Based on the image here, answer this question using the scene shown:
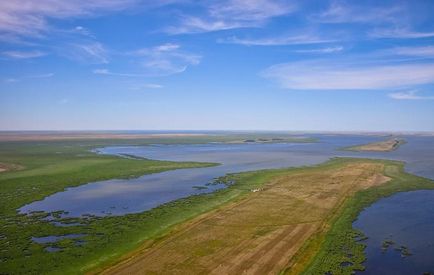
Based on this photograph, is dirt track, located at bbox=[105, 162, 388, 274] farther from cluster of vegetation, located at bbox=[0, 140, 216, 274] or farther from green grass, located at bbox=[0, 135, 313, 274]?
cluster of vegetation, located at bbox=[0, 140, 216, 274]

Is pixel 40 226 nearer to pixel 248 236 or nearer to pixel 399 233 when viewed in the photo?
pixel 248 236

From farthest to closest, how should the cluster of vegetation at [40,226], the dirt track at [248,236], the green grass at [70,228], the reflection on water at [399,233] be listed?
Result: the cluster of vegetation at [40,226]
the green grass at [70,228]
the dirt track at [248,236]
the reflection on water at [399,233]

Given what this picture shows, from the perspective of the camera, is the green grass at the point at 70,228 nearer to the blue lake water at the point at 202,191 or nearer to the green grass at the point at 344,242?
the blue lake water at the point at 202,191

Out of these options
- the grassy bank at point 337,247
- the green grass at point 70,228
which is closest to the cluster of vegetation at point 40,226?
the green grass at point 70,228

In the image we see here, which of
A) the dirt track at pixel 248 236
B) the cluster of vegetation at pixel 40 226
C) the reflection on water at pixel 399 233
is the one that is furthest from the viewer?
the cluster of vegetation at pixel 40 226

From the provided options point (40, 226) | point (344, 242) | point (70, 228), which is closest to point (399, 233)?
point (344, 242)

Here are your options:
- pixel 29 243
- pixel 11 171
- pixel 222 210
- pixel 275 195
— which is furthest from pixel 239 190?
pixel 11 171

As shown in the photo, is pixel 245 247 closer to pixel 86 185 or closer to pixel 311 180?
pixel 311 180
